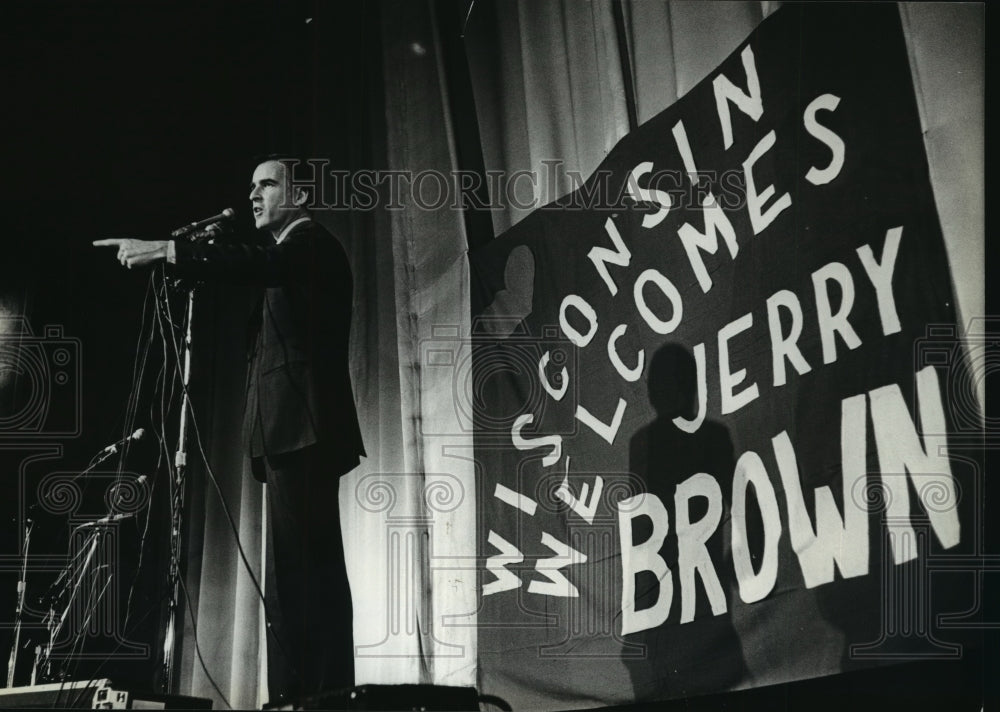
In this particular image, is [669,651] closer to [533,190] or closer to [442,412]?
[442,412]

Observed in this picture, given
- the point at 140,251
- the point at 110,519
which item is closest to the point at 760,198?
the point at 140,251

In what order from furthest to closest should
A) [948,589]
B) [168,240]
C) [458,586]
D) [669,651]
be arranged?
1. [168,240]
2. [458,586]
3. [669,651]
4. [948,589]

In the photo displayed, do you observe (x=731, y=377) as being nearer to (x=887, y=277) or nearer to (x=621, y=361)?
(x=621, y=361)

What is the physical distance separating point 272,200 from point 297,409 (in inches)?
29.5

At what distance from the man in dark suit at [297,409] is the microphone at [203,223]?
5 centimetres

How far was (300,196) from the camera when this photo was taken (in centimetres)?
376

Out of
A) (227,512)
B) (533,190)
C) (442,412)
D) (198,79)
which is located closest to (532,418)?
(442,412)

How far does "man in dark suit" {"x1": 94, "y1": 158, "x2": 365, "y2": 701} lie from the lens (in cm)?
347

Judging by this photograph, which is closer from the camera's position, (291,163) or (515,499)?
(515,499)

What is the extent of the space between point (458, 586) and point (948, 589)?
145cm

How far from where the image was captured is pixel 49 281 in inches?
150

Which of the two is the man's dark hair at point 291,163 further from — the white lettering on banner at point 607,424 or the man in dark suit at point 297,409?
the white lettering on banner at point 607,424

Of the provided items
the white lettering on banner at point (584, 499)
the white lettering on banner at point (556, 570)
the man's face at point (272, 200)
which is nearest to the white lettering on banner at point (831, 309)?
the white lettering on banner at point (584, 499)

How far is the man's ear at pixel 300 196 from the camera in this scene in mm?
3754
